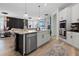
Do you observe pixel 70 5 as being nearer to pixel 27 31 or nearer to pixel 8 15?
pixel 27 31

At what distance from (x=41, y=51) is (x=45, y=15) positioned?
1.28 meters

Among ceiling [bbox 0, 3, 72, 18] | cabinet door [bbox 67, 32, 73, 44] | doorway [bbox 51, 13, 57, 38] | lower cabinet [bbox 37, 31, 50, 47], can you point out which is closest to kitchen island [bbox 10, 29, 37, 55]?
ceiling [bbox 0, 3, 72, 18]

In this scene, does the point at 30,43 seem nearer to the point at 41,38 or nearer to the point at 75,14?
the point at 41,38

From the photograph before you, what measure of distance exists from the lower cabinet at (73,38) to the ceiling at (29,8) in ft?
3.73

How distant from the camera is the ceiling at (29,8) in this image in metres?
3.28

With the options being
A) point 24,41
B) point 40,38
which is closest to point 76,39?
point 40,38

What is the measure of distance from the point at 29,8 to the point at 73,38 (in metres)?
2.04

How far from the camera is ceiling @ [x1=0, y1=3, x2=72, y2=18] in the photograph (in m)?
3.28

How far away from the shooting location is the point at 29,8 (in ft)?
11.3

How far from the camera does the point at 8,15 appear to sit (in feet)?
10.9

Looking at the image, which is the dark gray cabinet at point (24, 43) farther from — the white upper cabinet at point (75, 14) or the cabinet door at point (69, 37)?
the white upper cabinet at point (75, 14)

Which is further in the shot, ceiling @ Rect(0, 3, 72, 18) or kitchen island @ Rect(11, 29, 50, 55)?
kitchen island @ Rect(11, 29, 50, 55)

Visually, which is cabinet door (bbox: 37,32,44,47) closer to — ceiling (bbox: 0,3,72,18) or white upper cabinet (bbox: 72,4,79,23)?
ceiling (bbox: 0,3,72,18)

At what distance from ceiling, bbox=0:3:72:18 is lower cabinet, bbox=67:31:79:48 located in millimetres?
1137
